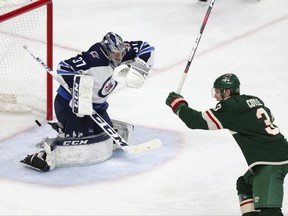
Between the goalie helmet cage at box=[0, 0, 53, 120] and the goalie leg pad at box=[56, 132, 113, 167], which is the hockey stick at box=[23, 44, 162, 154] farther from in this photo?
the goalie helmet cage at box=[0, 0, 53, 120]

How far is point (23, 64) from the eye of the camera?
6430 millimetres

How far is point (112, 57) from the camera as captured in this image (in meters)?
5.10

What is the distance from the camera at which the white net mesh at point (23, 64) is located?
19.9 ft

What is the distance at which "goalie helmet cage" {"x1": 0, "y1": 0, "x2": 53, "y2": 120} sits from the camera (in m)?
5.86

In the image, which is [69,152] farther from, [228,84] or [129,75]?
[228,84]

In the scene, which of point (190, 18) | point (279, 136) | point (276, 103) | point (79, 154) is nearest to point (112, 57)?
point (79, 154)

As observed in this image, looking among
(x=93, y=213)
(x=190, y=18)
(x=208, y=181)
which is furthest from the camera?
(x=190, y=18)

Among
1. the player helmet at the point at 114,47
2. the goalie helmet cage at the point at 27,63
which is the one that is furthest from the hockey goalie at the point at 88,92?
the goalie helmet cage at the point at 27,63

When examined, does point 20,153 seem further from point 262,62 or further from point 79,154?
point 262,62

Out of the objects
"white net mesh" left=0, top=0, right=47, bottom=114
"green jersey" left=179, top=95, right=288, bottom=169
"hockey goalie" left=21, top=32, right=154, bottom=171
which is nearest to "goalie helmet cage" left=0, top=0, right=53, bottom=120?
"white net mesh" left=0, top=0, right=47, bottom=114

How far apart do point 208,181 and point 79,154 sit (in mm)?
727

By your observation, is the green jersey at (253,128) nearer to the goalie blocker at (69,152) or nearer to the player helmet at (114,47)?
the player helmet at (114,47)

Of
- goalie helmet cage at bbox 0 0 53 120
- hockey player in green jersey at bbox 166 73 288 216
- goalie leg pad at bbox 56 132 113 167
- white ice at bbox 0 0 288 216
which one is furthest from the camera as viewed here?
goalie helmet cage at bbox 0 0 53 120

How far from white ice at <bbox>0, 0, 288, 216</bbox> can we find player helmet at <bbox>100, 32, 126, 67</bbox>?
24.1 inches
